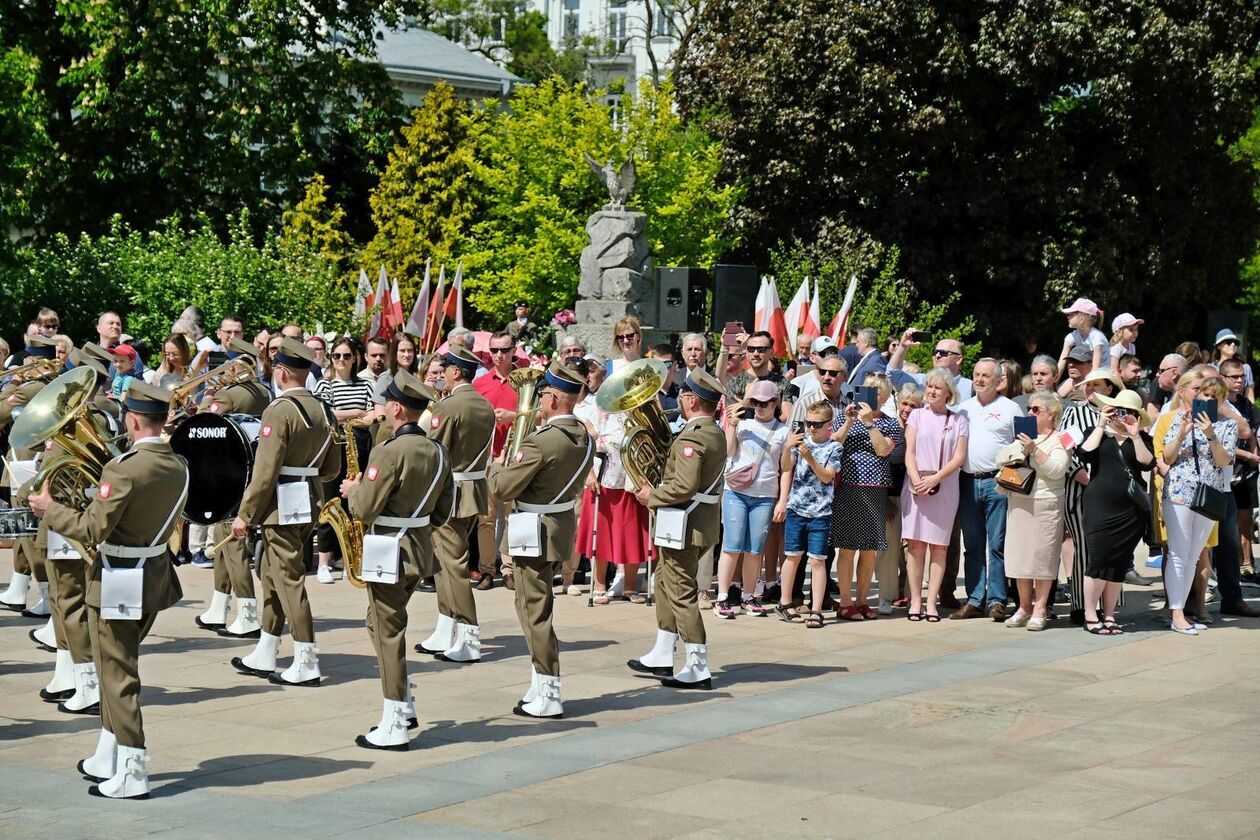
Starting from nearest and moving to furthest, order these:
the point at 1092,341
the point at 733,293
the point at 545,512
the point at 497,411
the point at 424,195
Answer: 1. the point at 545,512
2. the point at 497,411
3. the point at 1092,341
4. the point at 733,293
5. the point at 424,195

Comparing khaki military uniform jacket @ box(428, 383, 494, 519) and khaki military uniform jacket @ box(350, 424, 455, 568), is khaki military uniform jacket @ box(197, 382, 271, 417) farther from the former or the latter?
khaki military uniform jacket @ box(350, 424, 455, 568)

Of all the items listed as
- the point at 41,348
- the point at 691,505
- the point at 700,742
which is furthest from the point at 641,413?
the point at 41,348

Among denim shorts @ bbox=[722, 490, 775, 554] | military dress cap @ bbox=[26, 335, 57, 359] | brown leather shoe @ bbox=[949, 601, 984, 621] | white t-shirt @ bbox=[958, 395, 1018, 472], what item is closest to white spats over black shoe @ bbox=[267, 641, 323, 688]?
military dress cap @ bbox=[26, 335, 57, 359]

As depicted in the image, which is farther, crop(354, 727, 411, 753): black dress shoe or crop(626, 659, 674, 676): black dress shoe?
crop(626, 659, 674, 676): black dress shoe

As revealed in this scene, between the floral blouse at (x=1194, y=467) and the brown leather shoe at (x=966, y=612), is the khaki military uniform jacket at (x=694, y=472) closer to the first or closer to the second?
the brown leather shoe at (x=966, y=612)

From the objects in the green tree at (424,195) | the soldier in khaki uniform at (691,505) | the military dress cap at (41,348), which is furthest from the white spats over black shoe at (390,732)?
the green tree at (424,195)

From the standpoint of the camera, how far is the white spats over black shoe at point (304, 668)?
10609mm

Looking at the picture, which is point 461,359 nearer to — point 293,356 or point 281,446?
point 293,356

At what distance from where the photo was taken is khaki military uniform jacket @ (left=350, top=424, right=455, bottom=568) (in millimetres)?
9109

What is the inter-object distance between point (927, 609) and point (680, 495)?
3.60 m

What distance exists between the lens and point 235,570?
11805 mm

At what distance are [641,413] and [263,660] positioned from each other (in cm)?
278

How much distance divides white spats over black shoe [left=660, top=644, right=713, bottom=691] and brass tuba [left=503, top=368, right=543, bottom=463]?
8.89ft

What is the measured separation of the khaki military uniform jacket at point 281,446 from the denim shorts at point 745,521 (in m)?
3.74
